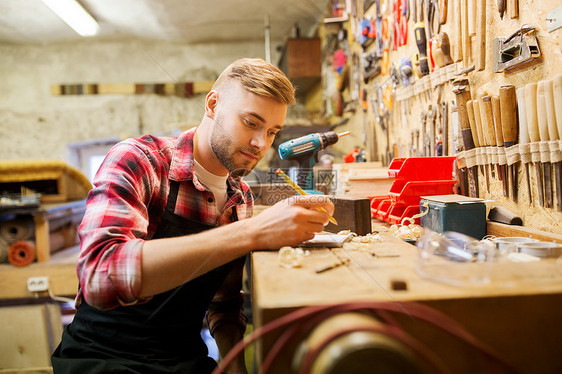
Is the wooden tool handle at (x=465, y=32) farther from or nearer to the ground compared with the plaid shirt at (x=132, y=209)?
farther from the ground

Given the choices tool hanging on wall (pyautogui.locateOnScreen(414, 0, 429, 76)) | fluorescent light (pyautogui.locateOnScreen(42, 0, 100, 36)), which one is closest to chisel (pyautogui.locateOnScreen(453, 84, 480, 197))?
tool hanging on wall (pyautogui.locateOnScreen(414, 0, 429, 76))

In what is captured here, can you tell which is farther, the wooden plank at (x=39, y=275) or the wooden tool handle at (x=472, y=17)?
the wooden plank at (x=39, y=275)

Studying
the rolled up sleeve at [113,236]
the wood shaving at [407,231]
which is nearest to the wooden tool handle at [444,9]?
the wood shaving at [407,231]

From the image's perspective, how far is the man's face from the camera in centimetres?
125

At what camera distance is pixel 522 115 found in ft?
4.06

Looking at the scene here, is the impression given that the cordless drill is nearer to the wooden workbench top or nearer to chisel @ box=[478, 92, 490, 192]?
chisel @ box=[478, 92, 490, 192]

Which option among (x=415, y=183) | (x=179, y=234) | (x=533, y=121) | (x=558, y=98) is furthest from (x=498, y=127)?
(x=179, y=234)

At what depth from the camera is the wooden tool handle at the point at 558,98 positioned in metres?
1.08

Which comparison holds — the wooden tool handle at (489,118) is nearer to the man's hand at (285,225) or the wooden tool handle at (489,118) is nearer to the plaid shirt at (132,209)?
the man's hand at (285,225)

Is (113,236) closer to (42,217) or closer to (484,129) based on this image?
(484,129)

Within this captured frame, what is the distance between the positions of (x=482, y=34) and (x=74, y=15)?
1.77m

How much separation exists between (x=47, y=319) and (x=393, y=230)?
2487 mm

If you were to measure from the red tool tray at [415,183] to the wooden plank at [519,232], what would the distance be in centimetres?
27

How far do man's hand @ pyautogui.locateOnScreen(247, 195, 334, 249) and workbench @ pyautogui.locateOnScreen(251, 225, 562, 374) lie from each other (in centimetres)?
24
